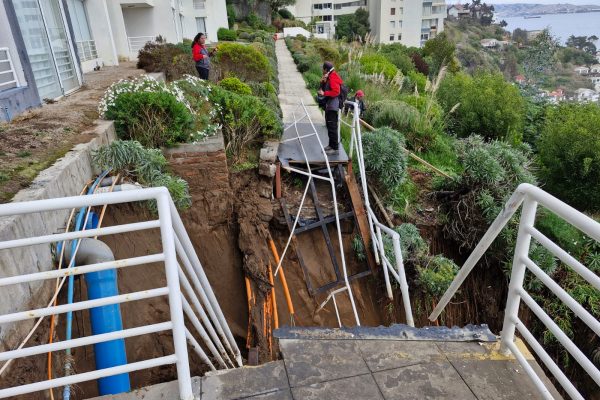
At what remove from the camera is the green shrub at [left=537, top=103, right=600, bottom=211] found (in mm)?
6625

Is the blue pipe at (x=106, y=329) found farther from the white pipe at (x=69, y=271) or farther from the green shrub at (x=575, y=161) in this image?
the green shrub at (x=575, y=161)

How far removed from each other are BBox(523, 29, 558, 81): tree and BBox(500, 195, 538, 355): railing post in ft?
46.6

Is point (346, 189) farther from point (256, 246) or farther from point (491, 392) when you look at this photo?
point (491, 392)

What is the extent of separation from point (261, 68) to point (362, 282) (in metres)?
8.10

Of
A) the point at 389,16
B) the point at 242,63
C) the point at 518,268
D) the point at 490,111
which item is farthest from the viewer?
the point at 389,16

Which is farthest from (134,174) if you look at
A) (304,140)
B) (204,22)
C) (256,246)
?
(204,22)

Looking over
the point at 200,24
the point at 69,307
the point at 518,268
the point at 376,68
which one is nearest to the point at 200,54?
the point at 376,68

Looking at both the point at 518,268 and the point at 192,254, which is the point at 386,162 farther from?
the point at 192,254

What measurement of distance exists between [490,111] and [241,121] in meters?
6.38

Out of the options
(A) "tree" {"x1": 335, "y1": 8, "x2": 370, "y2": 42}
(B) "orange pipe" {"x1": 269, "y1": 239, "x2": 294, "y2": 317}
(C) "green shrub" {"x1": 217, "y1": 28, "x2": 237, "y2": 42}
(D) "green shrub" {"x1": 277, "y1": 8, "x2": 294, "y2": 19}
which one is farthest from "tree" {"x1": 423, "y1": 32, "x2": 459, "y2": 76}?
(D) "green shrub" {"x1": 277, "y1": 8, "x2": 294, "y2": 19}

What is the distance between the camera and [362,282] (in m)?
5.81

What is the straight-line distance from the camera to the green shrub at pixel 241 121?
6.25 metres

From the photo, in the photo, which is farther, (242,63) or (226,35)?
(226,35)

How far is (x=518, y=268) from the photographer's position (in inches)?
76.5
